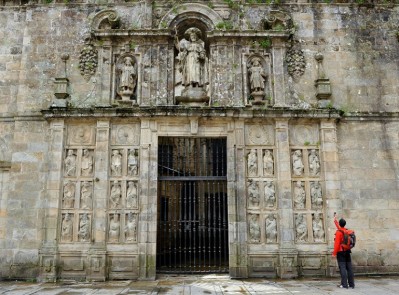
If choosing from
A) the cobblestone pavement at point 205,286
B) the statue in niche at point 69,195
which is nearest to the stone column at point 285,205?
the cobblestone pavement at point 205,286

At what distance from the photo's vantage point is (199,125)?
11797mm

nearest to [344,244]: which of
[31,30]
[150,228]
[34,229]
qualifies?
[150,228]

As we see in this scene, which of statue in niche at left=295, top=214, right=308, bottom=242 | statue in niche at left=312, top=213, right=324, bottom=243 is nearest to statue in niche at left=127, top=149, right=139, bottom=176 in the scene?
statue in niche at left=295, top=214, right=308, bottom=242

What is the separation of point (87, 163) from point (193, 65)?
4.19m

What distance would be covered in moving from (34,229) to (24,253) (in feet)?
2.22

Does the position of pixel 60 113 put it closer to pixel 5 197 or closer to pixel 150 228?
pixel 5 197

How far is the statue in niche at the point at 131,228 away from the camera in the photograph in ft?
36.8

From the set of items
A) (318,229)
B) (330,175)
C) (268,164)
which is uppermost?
(268,164)

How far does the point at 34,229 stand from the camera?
11.3 meters

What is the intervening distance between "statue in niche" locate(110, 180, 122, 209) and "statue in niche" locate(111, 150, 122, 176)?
26 centimetres

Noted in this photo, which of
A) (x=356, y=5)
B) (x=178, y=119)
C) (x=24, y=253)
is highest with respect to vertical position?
(x=356, y=5)

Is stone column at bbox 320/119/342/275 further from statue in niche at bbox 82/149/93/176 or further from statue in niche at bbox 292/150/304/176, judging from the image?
statue in niche at bbox 82/149/93/176

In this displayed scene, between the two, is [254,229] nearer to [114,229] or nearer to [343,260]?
[343,260]

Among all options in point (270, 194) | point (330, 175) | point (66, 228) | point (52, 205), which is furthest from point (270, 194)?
point (52, 205)
